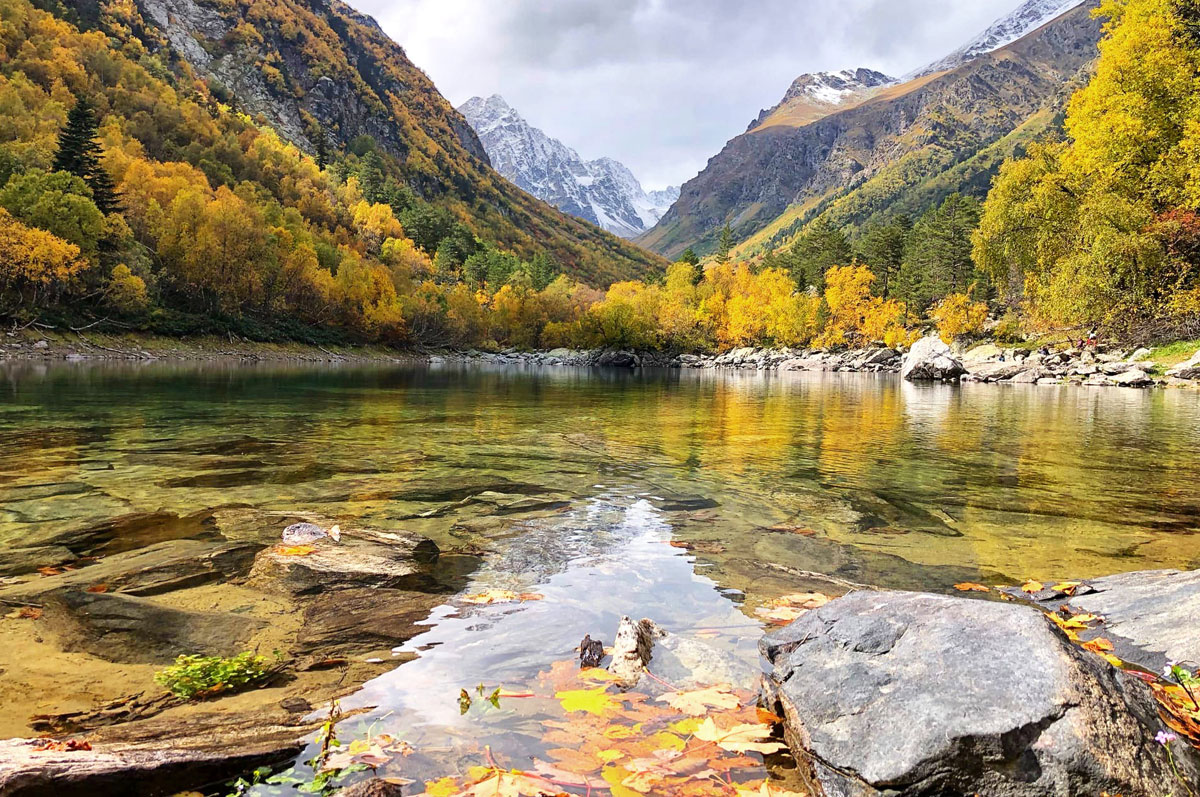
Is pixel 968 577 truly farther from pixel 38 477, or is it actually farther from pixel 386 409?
pixel 386 409

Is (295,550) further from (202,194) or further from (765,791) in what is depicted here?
(202,194)

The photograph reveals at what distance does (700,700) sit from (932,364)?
181ft

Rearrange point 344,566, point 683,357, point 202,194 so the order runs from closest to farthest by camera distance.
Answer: point 344,566 → point 202,194 → point 683,357

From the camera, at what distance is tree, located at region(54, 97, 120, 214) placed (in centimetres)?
6425

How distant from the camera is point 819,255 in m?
111

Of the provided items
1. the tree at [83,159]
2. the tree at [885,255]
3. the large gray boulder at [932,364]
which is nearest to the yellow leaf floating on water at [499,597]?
the large gray boulder at [932,364]

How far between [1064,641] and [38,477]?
43.2ft

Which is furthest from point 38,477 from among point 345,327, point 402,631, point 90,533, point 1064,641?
point 345,327

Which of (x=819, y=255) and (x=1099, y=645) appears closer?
(x=1099, y=645)

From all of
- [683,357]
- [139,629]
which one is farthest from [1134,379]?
[683,357]

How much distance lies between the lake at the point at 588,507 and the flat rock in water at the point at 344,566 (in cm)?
51

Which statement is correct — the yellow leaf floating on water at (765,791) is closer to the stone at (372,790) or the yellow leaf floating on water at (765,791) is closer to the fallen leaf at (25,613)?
the stone at (372,790)

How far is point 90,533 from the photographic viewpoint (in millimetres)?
7164

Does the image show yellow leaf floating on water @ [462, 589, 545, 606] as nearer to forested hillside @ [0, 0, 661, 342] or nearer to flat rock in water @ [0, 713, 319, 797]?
flat rock in water @ [0, 713, 319, 797]
